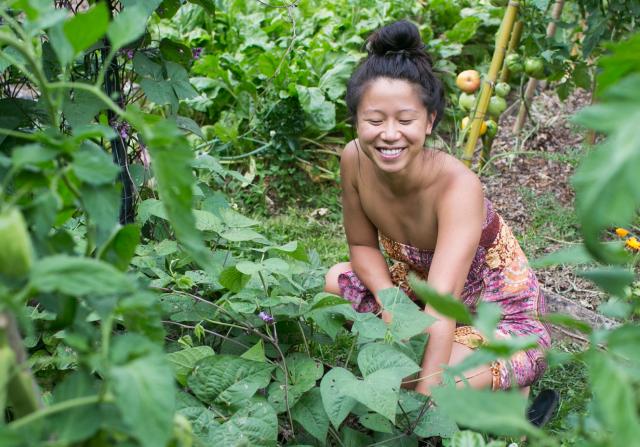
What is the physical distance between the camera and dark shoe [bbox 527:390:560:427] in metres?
1.79

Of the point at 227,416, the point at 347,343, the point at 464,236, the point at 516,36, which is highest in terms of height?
the point at 516,36

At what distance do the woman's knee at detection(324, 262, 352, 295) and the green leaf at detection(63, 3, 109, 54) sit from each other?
161cm

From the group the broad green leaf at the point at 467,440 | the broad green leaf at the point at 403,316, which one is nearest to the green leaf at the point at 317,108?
the broad green leaf at the point at 403,316

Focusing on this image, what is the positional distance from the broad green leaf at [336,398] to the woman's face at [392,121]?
2.10 ft

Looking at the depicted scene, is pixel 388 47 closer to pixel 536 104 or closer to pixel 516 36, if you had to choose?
pixel 516 36

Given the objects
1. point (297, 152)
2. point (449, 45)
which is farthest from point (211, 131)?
point (449, 45)

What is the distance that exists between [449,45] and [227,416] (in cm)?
304

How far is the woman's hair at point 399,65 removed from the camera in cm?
185

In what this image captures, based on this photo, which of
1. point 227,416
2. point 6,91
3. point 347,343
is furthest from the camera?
point 347,343

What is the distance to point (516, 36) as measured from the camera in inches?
113

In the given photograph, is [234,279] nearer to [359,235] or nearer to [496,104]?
[359,235]

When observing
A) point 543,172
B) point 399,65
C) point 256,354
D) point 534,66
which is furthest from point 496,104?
point 256,354

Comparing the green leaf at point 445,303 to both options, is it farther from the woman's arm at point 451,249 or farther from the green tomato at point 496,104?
the green tomato at point 496,104

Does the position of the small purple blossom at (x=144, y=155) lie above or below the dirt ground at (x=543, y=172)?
above
